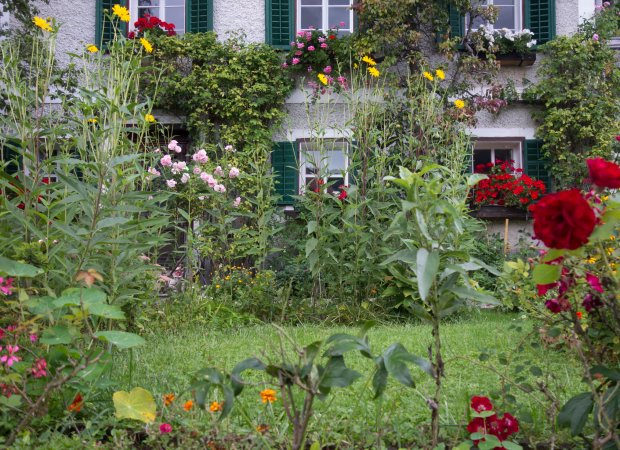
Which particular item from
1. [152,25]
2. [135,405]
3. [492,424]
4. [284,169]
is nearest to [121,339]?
[135,405]

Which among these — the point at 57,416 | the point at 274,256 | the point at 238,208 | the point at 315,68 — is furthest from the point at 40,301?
the point at 315,68

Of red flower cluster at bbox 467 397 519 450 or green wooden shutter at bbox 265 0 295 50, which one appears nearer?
red flower cluster at bbox 467 397 519 450

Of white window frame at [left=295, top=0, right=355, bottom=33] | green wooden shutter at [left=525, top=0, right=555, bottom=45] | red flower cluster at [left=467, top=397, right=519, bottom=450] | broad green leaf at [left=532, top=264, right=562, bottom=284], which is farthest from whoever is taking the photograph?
white window frame at [left=295, top=0, right=355, bottom=33]

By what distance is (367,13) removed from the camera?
811 cm

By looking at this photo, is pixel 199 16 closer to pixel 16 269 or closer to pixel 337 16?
pixel 337 16

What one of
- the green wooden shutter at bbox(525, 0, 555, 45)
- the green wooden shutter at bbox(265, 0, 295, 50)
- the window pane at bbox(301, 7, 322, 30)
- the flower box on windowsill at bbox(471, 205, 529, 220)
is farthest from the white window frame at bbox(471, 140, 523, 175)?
the green wooden shutter at bbox(265, 0, 295, 50)

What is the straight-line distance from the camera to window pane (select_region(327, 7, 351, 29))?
8.86 metres

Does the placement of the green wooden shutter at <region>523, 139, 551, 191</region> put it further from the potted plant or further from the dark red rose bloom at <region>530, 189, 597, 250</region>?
the dark red rose bloom at <region>530, 189, 597, 250</region>

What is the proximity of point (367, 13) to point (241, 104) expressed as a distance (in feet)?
6.32

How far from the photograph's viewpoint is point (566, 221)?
130 cm

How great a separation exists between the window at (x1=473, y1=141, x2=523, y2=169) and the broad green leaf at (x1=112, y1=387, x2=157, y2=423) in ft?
24.1

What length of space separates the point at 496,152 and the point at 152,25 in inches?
189

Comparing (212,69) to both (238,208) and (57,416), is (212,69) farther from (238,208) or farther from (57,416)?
(57,416)

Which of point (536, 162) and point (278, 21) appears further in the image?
point (278, 21)
